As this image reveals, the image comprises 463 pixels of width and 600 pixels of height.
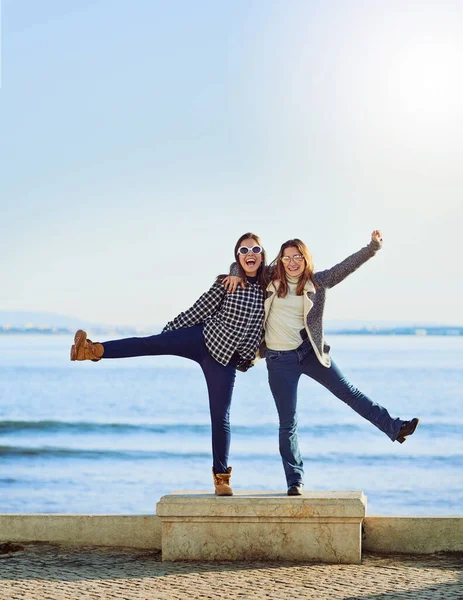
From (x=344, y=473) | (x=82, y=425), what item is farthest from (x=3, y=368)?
(x=344, y=473)

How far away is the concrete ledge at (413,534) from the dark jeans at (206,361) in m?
1.10

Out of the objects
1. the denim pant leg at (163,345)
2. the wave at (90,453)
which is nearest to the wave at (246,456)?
the wave at (90,453)

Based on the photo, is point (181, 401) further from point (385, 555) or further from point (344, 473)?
point (385, 555)

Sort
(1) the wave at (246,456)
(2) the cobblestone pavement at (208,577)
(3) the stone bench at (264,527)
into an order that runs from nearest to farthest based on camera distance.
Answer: (2) the cobblestone pavement at (208,577) → (3) the stone bench at (264,527) → (1) the wave at (246,456)

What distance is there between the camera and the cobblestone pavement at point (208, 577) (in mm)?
5270

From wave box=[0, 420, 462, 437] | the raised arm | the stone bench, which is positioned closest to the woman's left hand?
the raised arm

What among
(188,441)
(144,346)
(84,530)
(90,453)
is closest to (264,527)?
(84,530)

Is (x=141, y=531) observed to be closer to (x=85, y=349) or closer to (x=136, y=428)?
(x=85, y=349)

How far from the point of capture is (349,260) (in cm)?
657

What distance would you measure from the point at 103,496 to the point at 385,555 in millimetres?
10681

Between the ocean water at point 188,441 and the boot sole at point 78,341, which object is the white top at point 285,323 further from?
the ocean water at point 188,441

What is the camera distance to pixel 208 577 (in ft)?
18.8

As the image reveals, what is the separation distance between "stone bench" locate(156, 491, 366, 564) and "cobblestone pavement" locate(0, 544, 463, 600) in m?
0.11

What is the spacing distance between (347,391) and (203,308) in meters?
1.15
